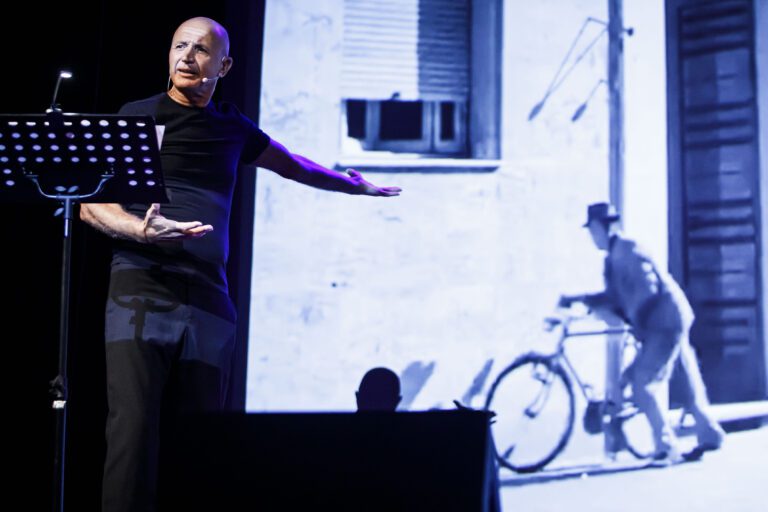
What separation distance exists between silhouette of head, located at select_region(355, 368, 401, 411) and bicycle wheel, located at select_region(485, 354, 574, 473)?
51cm

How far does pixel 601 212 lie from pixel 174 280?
1955mm

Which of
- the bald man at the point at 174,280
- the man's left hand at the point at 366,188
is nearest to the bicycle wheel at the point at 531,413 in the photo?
the man's left hand at the point at 366,188

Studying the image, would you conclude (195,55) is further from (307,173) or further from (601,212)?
(601,212)

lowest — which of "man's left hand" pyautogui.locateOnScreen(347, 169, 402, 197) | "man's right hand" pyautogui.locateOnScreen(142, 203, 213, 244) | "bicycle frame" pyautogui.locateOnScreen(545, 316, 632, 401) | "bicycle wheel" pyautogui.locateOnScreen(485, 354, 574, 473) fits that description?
"bicycle wheel" pyautogui.locateOnScreen(485, 354, 574, 473)

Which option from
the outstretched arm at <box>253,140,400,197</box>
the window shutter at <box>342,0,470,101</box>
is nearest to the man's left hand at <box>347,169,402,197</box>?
the outstretched arm at <box>253,140,400,197</box>

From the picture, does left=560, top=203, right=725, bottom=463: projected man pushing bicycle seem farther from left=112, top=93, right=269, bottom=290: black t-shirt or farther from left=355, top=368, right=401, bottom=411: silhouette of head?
left=112, top=93, right=269, bottom=290: black t-shirt

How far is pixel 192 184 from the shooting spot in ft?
6.55

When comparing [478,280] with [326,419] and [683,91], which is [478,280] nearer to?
[683,91]

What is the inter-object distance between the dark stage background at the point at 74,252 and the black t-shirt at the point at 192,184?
0.95 meters

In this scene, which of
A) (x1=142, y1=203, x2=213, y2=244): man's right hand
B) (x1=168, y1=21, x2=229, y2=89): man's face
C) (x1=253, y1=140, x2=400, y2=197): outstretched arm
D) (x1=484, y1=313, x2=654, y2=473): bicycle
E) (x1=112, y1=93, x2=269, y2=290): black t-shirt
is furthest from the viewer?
(x1=484, y1=313, x2=654, y2=473): bicycle

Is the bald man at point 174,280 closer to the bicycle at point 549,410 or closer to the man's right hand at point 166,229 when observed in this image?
the man's right hand at point 166,229

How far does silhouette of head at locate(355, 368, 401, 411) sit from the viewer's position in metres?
2.87

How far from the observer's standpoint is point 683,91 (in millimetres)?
3307

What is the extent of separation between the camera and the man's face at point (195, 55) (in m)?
2.07
